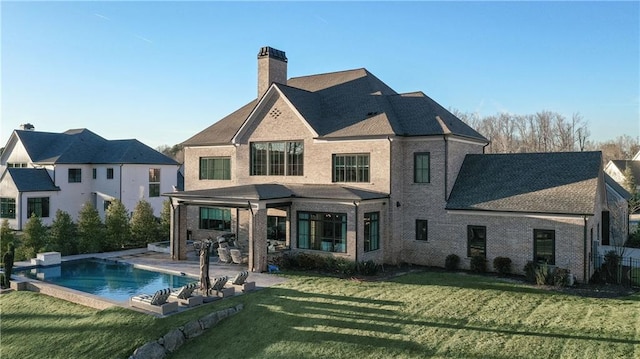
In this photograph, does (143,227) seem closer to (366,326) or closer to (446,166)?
(446,166)

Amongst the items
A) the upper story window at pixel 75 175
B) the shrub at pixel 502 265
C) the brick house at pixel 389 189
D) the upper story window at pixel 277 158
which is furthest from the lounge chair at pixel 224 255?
the upper story window at pixel 75 175

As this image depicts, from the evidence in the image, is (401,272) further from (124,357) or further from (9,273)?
(9,273)

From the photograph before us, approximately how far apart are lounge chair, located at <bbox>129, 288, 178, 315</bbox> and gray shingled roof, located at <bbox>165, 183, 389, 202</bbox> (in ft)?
23.0

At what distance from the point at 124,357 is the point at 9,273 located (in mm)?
11351

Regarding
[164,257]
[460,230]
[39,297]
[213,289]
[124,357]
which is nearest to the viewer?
[124,357]

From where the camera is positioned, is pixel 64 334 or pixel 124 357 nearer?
pixel 124 357

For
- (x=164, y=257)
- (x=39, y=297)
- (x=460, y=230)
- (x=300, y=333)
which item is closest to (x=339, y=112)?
(x=460, y=230)

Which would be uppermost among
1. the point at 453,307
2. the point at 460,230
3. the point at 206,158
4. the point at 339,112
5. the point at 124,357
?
the point at 339,112

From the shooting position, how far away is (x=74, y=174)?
46469 mm

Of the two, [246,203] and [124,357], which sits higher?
[246,203]

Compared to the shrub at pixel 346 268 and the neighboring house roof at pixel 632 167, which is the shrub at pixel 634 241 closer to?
the shrub at pixel 346 268

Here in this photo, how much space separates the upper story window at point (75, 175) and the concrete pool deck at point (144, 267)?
20.3 m

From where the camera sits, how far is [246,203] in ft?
75.8

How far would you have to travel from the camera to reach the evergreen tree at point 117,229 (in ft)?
101
